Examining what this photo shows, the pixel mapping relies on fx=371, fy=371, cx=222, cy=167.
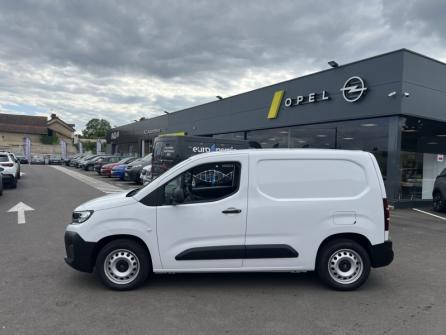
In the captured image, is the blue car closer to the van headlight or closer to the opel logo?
the opel logo

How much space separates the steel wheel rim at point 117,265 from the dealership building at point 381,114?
12038mm

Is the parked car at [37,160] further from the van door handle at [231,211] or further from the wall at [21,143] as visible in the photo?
the van door handle at [231,211]

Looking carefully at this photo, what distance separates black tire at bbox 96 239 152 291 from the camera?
475 centimetres

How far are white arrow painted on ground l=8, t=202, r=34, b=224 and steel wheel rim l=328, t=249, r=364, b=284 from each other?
7.63 meters

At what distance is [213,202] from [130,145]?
48764 millimetres

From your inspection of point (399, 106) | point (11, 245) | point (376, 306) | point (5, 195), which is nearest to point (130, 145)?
point (5, 195)

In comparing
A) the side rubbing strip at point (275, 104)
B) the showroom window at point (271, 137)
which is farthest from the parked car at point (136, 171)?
the side rubbing strip at point (275, 104)

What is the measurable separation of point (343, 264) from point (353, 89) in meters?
12.3

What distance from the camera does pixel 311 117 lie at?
1820 centimetres

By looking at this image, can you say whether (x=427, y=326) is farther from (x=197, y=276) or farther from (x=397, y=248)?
(x=397, y=248)

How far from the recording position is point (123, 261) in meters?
4.80

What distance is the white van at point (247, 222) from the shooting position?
15.6ft

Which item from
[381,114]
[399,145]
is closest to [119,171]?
[381,114]

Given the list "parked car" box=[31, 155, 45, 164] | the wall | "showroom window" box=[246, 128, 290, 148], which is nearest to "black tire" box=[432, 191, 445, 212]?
"showroom window" box=[246, 128, 290, 148]
